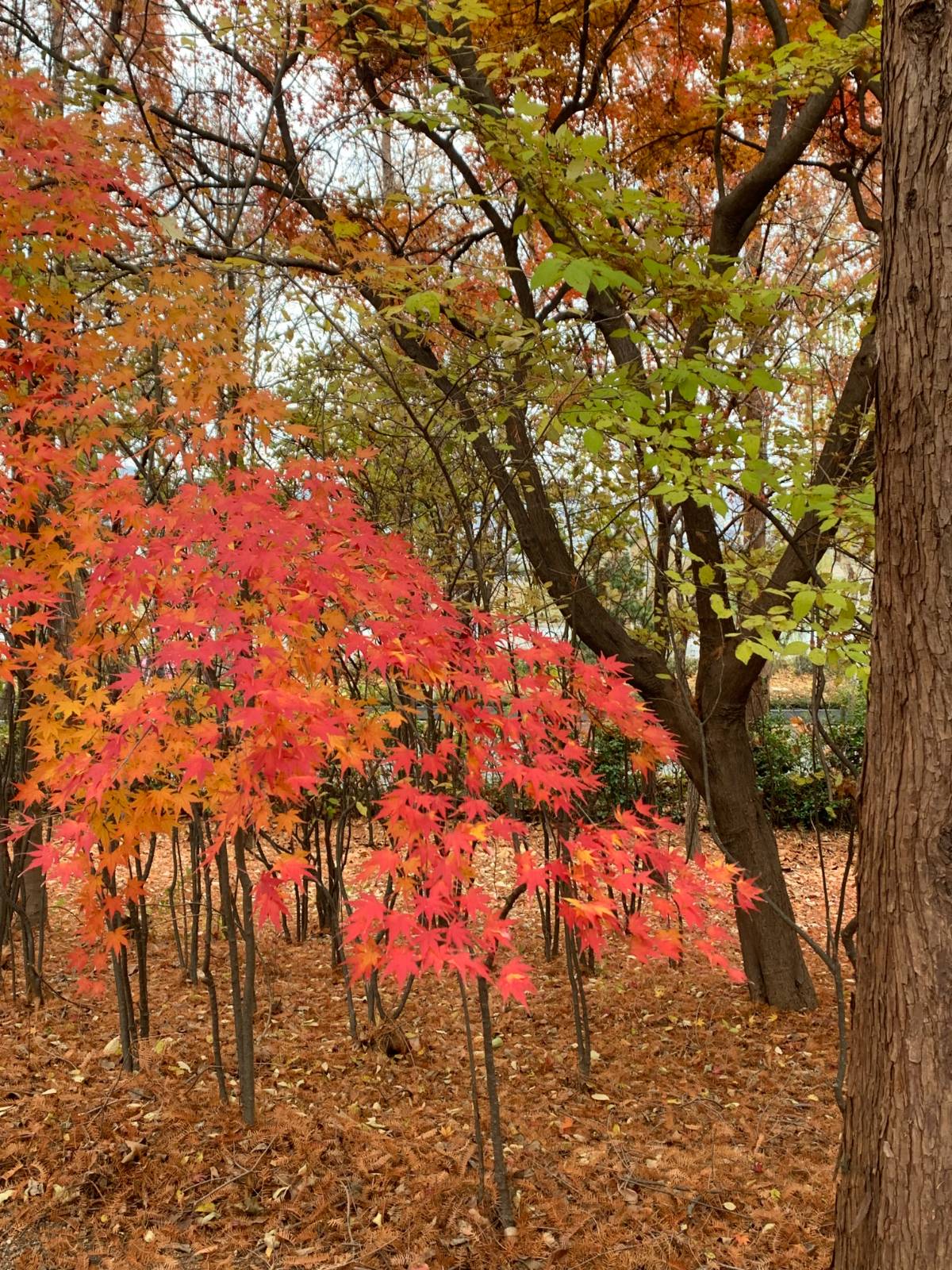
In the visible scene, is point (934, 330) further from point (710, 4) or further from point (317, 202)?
point (710, 4)

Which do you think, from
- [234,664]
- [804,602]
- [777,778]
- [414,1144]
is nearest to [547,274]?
[804,602]

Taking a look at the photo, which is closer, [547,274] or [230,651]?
[547,274]

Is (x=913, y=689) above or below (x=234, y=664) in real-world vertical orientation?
below

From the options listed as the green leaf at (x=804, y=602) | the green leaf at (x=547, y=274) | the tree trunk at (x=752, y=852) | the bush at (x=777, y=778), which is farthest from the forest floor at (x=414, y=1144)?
the bush at (x=777, y=778)

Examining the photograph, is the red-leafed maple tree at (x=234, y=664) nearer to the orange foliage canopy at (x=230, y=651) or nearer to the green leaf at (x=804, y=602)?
the orange foliage canopy at (x=230, y=651)

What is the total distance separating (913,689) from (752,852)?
344cm

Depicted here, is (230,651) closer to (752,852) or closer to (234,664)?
(234,664)

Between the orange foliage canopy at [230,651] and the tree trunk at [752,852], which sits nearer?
the orange foliage canopy at [230,651]

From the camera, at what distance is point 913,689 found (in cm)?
175

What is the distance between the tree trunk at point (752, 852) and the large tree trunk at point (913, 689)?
9.99ft

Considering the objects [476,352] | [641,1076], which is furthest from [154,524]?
[641,1076]

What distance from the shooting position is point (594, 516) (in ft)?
18.8

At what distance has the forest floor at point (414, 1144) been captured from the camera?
279 cm

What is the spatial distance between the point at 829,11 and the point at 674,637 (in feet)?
11.9
